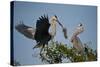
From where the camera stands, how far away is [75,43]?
1993 millimetres

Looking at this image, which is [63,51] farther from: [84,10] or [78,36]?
[84,10]

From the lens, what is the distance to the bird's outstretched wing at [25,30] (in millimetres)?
1795

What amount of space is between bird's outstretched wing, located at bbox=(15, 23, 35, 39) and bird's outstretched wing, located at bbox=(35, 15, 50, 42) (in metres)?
0.05

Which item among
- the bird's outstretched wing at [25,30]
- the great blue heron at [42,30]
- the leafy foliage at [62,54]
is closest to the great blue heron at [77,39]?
the leafy foliage at [62,54]

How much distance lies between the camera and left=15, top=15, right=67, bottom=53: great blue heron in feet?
5.98

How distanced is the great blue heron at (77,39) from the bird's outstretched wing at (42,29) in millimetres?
275

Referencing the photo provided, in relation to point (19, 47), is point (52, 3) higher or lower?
higher

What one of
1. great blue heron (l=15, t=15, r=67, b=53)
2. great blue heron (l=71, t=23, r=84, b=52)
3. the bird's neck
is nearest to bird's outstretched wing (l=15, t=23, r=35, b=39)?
great blue heron (l=15, t=15, r=67, b=53)

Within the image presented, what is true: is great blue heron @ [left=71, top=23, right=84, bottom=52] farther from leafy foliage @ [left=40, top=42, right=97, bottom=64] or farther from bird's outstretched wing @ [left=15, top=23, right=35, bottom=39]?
bird's outstretched wing @ [left=15, top=23, right=35, bottom=39]

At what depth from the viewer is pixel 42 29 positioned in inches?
73.8

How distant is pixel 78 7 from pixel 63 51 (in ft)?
1.55

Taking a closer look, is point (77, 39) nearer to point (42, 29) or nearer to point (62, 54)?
point (62, 54)

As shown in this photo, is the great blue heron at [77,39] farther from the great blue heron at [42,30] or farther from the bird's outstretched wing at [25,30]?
the bird's outstretched wing at [25,30]
